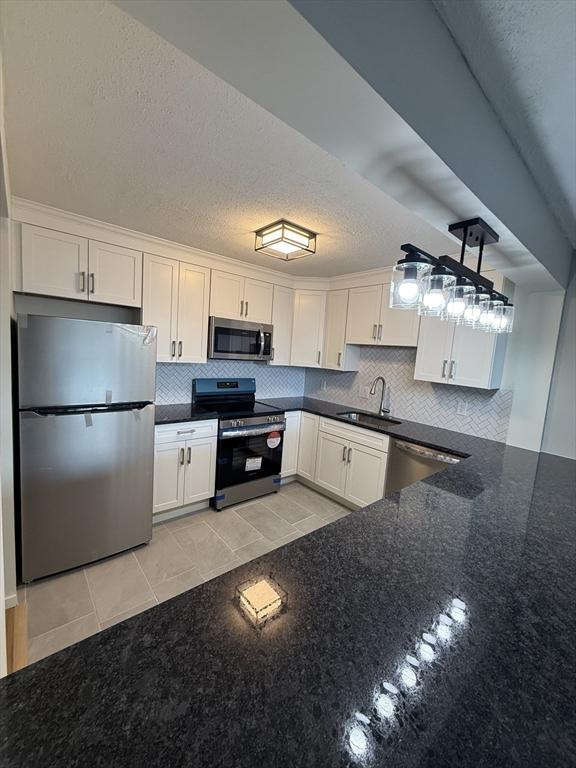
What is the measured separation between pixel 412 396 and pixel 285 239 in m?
1.97

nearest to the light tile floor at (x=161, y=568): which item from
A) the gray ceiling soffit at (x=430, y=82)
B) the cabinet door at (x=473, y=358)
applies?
the cabinet door at (x=473, y=358)

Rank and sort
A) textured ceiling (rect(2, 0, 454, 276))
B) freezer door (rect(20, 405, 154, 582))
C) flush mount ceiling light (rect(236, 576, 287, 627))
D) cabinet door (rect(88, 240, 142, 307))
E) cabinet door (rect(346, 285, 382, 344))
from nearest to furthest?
1. flush mount ceiling light (rect(236, 576, 287, 627))
2. textured ceiling (rect(2, 0, 454, 276))
3. freezer door (rect(20, 405, 154, 582))
4. cabinet door (rect(88, 240, 142, 307))
5. cabinet door (rect(346, 285, 382, 344))

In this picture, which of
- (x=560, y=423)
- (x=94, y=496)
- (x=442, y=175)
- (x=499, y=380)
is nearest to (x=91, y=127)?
(x=442, y=175)

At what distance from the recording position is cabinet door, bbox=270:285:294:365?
138 inches

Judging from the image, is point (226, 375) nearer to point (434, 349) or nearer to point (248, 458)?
point (248, 458)

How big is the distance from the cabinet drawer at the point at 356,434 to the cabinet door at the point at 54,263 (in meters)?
2.37

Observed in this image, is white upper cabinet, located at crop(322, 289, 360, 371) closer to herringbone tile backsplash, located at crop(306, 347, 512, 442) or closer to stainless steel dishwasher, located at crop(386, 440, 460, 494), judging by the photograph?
herringbone tile backsplash, located at crop(306, 347, 512, 442)

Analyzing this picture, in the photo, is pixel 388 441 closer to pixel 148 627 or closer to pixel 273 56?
pixel 148 627

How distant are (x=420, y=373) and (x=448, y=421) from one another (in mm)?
532

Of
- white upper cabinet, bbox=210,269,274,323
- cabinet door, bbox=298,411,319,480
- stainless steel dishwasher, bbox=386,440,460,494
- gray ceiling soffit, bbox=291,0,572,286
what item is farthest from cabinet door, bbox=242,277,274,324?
gray ceiling soffit, bbox=291,0,572,286

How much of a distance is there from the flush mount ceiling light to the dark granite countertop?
0.07 ft

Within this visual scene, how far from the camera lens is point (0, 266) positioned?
1614mm

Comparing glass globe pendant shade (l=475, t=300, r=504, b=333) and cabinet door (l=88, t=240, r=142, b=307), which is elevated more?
cabinet door (l=88, t=240, r=142, b=307)

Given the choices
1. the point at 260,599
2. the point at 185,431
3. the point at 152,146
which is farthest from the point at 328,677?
the point at 185,431
